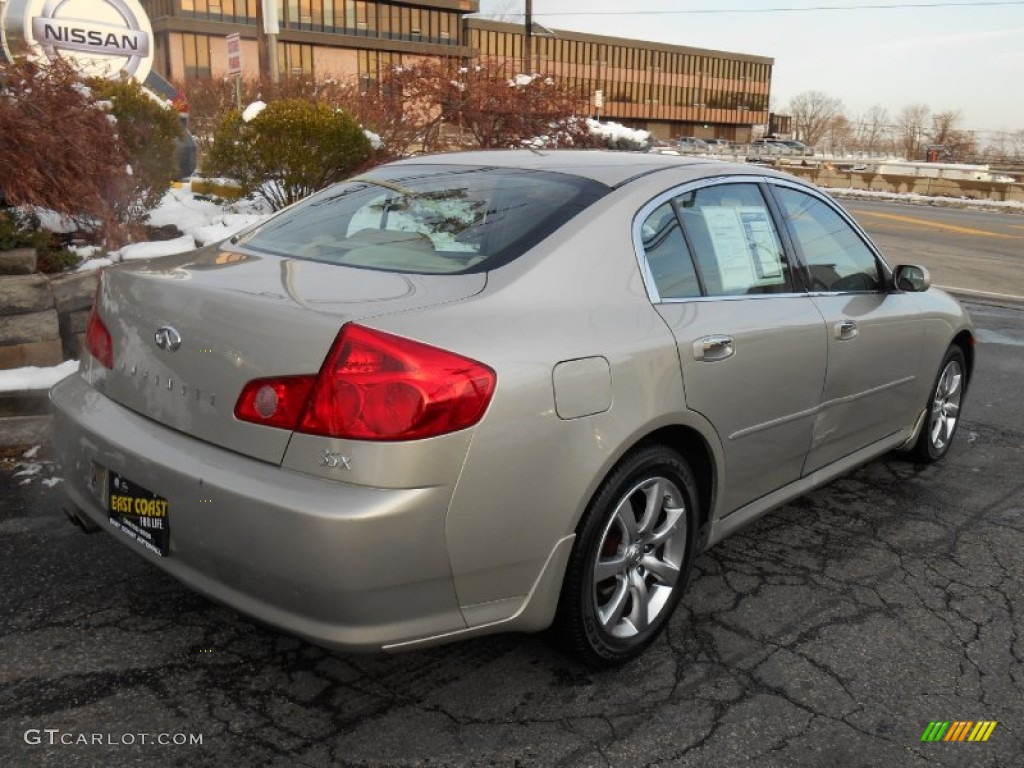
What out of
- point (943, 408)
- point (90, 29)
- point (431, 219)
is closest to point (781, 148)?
point (90, 29)

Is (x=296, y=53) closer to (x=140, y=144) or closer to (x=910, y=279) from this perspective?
(x=140, y=144)

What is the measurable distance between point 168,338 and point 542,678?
148 centimetres

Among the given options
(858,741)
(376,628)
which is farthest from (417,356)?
(858,741)

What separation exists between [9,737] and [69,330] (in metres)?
3.25

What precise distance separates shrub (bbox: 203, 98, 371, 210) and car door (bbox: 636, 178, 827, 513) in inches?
220

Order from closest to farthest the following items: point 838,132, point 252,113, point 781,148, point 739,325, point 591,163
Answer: point 739,325 < point 591,163 < point 252,113 < point 781,148 < point 838,132

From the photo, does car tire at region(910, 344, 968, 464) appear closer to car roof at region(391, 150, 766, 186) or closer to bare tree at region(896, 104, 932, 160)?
car roof at region(391, 150, 766, 186)

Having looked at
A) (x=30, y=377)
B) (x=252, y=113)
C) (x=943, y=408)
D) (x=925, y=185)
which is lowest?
(x=943, y=408)

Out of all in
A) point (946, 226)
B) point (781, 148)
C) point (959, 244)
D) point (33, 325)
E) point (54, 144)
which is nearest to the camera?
point (33, 325)

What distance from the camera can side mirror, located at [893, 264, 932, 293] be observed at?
421 centimetres

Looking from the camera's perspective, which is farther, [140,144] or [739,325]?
[140,144]

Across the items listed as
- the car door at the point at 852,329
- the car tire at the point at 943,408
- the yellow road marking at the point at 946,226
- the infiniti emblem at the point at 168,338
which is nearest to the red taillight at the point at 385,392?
the infiniti emblem at the point at 168,338

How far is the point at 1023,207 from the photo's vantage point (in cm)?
2909

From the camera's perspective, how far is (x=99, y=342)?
293 cm
